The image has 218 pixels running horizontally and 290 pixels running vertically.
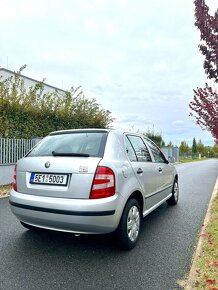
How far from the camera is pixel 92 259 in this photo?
3424 mm

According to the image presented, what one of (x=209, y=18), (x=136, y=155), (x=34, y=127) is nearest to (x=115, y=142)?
(x=136, y=155)

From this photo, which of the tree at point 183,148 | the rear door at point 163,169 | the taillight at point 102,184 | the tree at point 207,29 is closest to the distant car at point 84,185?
the taillight at point 102,184

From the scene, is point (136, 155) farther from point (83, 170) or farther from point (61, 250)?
point (61, 250)

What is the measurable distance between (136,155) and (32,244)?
2.09 meters

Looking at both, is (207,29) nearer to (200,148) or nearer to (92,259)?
(92,259)

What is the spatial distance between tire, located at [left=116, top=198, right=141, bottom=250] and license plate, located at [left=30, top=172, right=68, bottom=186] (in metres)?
0.95

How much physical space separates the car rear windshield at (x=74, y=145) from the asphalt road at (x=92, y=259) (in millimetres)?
1360

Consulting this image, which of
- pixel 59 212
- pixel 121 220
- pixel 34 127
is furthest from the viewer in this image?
pixel 34 127

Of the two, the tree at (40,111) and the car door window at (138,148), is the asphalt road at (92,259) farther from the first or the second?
the tree at (40,111)

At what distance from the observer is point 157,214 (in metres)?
5.75

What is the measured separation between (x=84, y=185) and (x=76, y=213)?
352mm

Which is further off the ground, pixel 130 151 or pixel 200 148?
pixel 200 148

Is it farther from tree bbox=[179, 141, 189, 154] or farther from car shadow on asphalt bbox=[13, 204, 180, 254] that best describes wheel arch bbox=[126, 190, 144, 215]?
tree bbox=[179, 141, 189, 154]

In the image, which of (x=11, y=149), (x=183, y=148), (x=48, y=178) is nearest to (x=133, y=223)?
(x=48, y=178)
